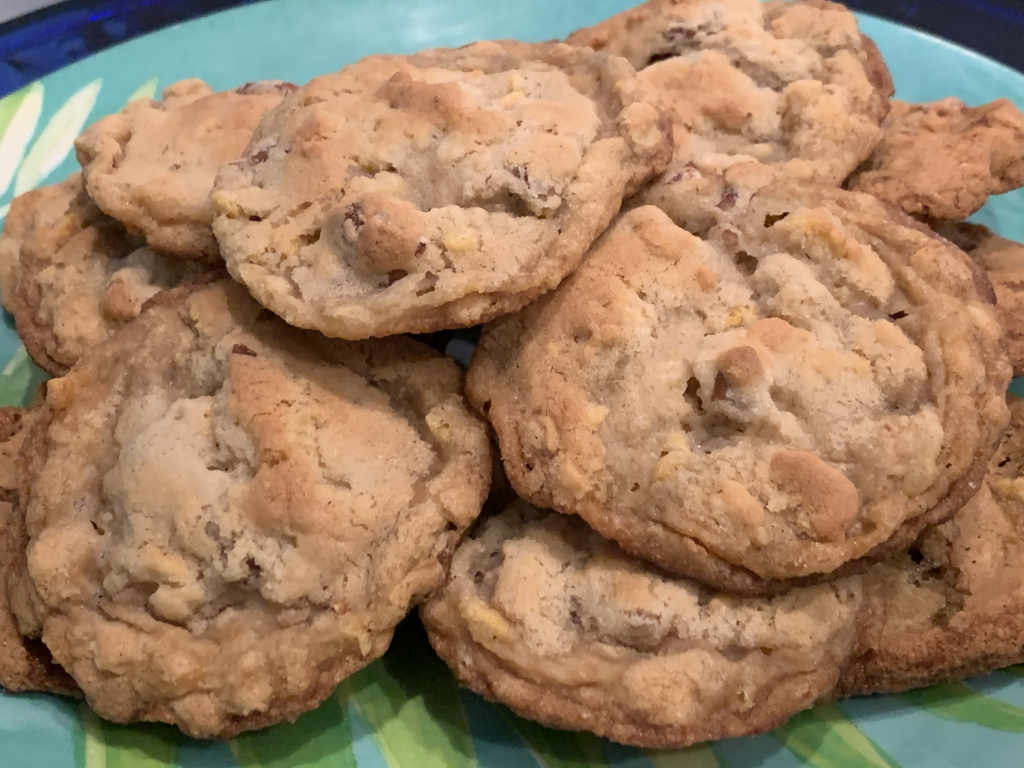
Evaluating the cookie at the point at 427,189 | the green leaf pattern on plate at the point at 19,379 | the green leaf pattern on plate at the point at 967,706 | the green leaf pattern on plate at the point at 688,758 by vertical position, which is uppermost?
the cookie at the point at 427,189

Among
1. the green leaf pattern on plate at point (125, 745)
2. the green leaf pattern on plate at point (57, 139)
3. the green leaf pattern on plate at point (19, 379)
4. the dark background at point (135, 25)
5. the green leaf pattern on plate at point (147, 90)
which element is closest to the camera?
the green leaf pattern on plate at point (125, 745)

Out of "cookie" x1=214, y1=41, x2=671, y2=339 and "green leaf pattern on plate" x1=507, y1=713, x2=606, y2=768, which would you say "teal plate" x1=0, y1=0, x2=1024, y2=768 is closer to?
"green leaf pattern on plate" x1=507, y1=713, x2=606, y2=768

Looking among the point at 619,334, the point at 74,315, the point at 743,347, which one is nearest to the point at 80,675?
the point at 74,315

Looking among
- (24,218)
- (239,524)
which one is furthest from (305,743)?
(24,218)

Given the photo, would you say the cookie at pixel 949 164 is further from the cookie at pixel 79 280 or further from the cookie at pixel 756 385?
the cookie at pixel 79 280

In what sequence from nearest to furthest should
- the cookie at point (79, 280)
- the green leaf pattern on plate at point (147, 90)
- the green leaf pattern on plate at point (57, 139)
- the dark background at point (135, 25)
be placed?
the cookie at point (79, 280), the green leaf pattern on plate at point (57, 139), the green leaf pattern on plate at point (147, 90), the dark background at point (135, 25)

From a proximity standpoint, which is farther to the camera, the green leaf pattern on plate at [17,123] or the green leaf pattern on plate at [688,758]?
the green leaf pattern on plate at [17,123]

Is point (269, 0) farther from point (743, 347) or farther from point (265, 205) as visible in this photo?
point (743, 347)

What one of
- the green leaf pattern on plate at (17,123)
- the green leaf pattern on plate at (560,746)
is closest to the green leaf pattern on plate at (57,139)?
the green leaf pattern on plate at (17,123)
